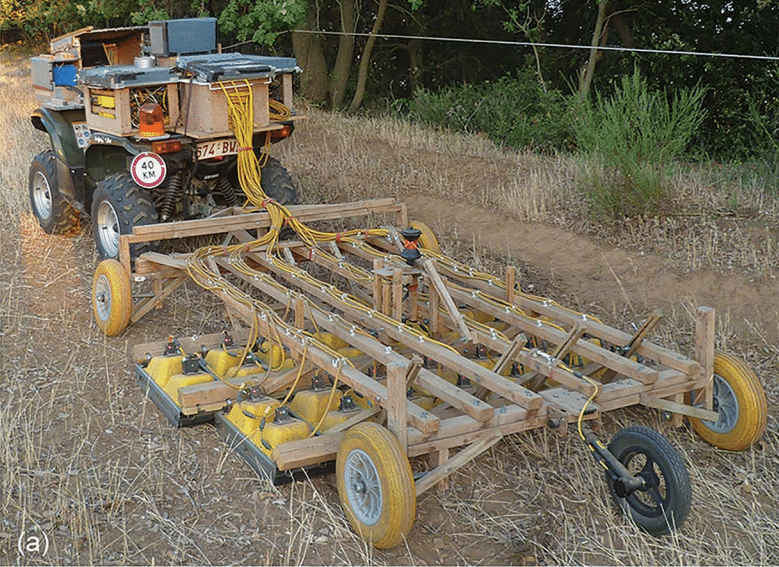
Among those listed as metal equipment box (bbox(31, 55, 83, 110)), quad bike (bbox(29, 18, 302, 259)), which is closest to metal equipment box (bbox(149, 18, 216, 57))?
quad bike (bbox(29, 18, 302, 259))

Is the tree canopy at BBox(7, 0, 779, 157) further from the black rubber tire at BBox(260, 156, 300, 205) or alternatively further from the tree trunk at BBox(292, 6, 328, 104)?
the black rubber tire at BBox(260, 156, 300, 205)

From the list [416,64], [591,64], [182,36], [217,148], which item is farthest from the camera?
[416,64]

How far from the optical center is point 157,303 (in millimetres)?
6680

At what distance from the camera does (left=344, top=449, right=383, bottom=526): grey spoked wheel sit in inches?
160

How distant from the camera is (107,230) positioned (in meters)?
7.58

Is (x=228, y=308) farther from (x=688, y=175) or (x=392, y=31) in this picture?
(x=392, y=31)

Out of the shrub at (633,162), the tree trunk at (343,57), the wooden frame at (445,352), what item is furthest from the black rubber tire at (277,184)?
the tree trunk at (343,57)

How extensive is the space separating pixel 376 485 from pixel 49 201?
236 inches

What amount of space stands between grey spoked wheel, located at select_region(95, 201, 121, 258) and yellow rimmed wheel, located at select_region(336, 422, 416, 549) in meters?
4.00

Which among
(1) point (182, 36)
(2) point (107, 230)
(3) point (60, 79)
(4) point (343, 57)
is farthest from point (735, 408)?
(4) point (343, 57)

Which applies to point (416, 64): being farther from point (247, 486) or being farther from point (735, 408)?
point (247, 486)

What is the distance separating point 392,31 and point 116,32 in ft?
31.8

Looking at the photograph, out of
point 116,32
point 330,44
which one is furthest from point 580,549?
point 330,44

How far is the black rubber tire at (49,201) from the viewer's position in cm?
855
